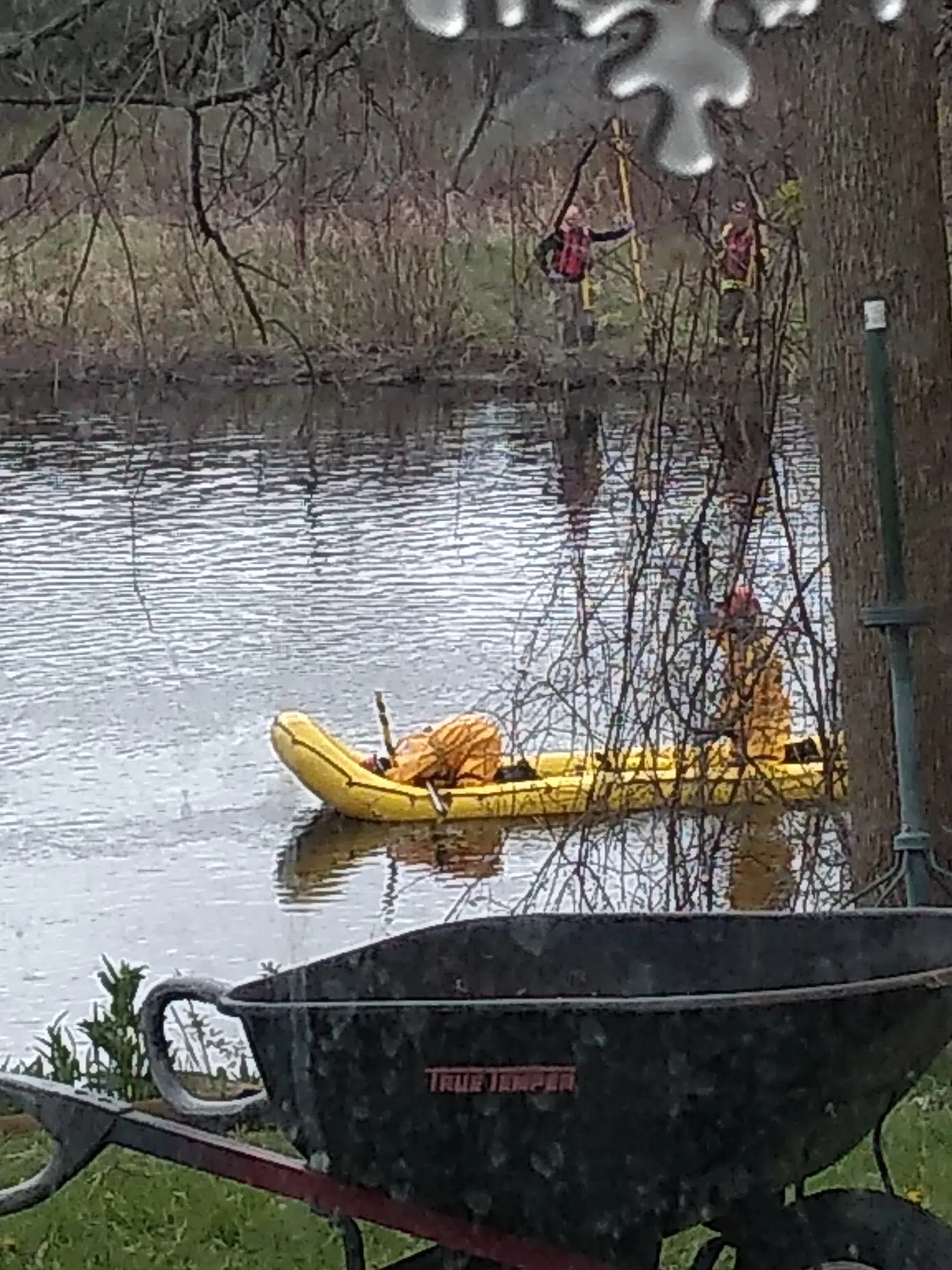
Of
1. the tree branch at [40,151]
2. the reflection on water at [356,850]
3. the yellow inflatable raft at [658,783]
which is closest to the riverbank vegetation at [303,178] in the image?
the tree branch at [40,151]

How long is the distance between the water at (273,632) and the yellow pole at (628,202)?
0.27 meters

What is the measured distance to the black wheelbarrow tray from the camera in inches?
84.6

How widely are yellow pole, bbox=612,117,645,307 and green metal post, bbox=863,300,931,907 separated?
4.21 feet

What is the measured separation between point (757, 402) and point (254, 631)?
21.3 ft

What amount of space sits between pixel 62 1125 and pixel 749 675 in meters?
2.82

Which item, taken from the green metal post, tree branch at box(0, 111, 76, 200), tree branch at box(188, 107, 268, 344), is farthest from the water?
the green metal post

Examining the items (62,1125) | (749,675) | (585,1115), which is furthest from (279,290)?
(585,1115)

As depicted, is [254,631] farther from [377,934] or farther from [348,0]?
[348,0]

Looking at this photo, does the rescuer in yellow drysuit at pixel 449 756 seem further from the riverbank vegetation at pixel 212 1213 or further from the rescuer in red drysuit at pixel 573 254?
the riverbank vegetation at pixel 212 1213

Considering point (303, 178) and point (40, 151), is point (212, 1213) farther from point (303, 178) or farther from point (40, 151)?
point (40, 151)

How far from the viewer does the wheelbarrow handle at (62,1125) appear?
2.35 meters

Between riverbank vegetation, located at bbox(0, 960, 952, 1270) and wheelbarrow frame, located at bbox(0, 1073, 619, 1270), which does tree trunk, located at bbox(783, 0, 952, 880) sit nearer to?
riverbank vegetation, located at bbox(0, 960, 952, 1270)

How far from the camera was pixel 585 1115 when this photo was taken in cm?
217

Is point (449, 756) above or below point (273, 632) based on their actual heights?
below
